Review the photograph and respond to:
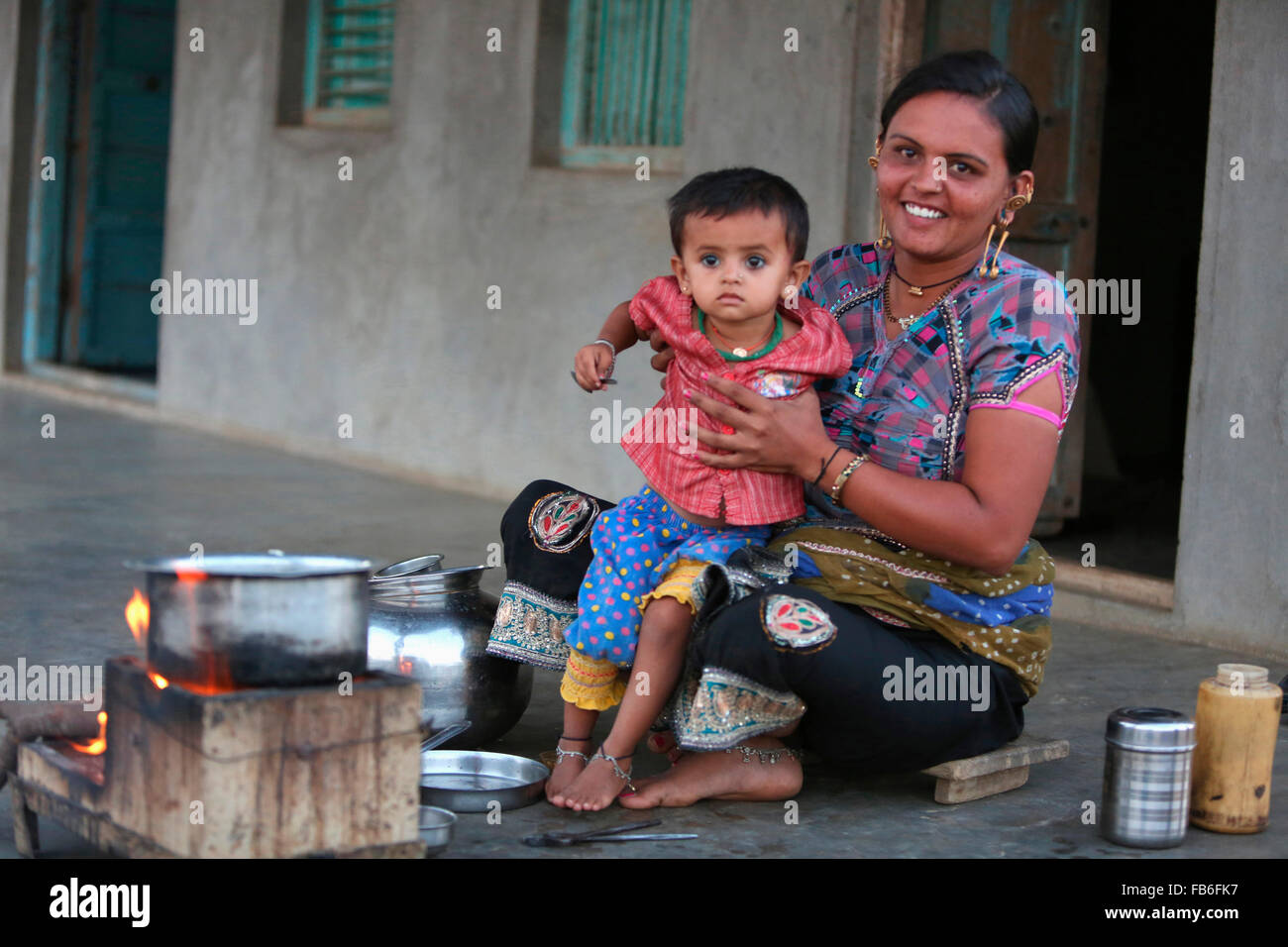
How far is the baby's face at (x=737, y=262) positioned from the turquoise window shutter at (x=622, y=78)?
12.6 feet

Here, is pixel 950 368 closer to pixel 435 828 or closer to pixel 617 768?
pixel 617 768

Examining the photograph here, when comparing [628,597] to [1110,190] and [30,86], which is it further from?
[30,86]

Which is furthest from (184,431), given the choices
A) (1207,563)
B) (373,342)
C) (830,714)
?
(830,714)

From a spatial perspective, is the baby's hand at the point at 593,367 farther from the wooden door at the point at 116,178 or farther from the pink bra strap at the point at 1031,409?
the wooden door at the point at 116,178

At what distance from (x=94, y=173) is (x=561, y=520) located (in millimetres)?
9137

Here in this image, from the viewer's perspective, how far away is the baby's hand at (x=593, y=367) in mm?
3477

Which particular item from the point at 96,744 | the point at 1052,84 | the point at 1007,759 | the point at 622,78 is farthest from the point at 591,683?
the point at 622,78

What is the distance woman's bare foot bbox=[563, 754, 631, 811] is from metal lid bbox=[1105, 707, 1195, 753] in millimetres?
971

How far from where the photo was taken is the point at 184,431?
31.8 feet

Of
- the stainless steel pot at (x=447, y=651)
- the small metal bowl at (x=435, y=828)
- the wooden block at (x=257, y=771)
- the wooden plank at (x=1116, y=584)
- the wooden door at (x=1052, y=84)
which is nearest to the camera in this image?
the wooden block at (x=257, y=771)

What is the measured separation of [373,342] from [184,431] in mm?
1904
